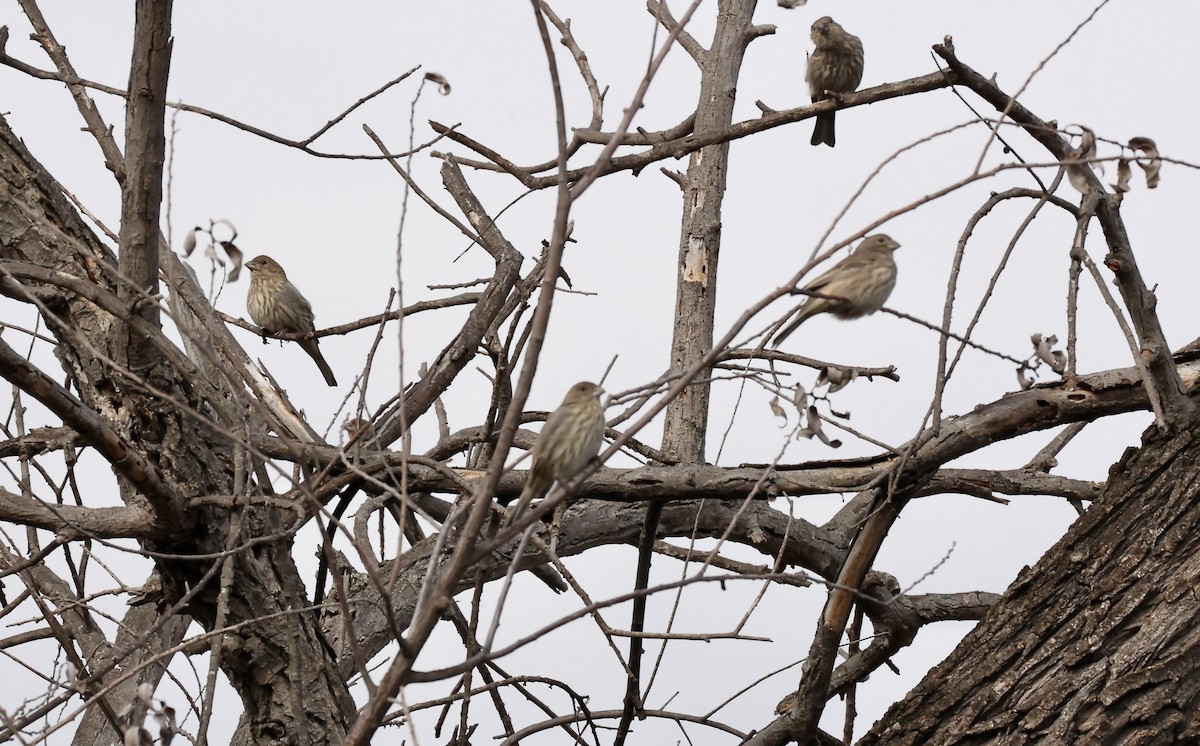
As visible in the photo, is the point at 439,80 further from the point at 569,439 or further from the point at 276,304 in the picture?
the point at 276,304

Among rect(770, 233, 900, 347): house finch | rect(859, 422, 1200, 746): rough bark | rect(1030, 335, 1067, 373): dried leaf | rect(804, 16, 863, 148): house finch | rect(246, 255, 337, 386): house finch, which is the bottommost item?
A: rect(859, 422, 1200, 746): rough bark

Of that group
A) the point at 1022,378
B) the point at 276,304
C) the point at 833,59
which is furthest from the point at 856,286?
the point at 276,304

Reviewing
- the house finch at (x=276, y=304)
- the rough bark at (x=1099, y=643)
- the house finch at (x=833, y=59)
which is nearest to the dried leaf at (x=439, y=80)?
the rough bark at (x=1099, y=643)

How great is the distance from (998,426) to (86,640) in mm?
4102

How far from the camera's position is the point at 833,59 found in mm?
7828

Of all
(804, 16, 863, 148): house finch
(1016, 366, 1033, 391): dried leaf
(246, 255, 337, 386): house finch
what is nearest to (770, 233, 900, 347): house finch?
(1016, 366, 1033, 391): dried leaf

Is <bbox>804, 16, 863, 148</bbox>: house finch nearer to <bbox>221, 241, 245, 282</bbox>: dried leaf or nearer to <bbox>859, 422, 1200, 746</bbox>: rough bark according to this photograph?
<bbox>859, 422, 1200, 746</bbox>: rough bark

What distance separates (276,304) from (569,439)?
639 centimetres

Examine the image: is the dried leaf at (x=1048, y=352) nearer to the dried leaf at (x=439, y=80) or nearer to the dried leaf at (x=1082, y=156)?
the dried leaf at (x=1082, y=156)

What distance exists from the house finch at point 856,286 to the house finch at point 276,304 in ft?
18.9

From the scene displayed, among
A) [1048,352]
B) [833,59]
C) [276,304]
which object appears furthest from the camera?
[276,304]

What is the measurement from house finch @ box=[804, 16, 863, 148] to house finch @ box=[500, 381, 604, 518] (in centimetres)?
471

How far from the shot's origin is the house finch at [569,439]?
3.45 meters

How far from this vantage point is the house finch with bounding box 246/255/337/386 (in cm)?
940
